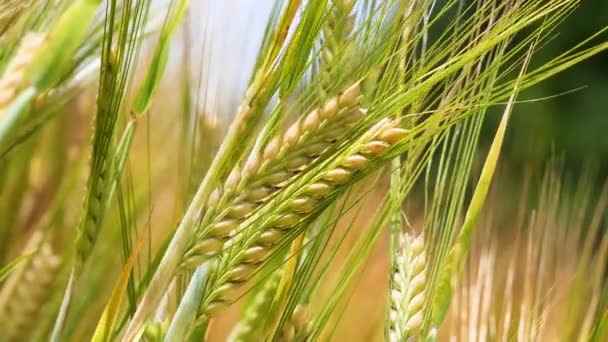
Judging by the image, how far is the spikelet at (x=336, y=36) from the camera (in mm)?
419

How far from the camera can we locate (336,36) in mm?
475

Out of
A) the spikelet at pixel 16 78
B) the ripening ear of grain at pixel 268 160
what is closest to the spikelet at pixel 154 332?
the ripening ear of grain at pixel 268 160

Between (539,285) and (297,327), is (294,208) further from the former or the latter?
(539,285)

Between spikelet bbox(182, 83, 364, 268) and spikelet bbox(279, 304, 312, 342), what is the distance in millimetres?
88

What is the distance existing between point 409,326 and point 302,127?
0.13 m

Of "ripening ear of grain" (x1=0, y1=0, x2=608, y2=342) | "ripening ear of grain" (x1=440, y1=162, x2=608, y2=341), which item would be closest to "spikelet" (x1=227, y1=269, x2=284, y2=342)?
"ripening ear of grain" (x1=0, y1=0, x2=608, y2=342)

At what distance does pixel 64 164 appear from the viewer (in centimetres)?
69

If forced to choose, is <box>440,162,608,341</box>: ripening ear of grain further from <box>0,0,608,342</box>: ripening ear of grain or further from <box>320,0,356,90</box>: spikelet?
<box>320,0,356,90</box>: spikelet

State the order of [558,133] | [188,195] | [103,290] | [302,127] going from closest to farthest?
[302,127] → [188,195] → [103,290] → [558,133]

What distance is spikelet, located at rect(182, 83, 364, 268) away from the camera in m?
0.36

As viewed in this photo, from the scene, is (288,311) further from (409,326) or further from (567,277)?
(567,277)

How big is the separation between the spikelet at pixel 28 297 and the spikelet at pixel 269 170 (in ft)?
0.58

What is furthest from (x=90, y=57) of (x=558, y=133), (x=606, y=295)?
(x=558, y=133)

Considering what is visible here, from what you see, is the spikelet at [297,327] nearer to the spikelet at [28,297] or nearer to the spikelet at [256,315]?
the spikelet at [256,315]
